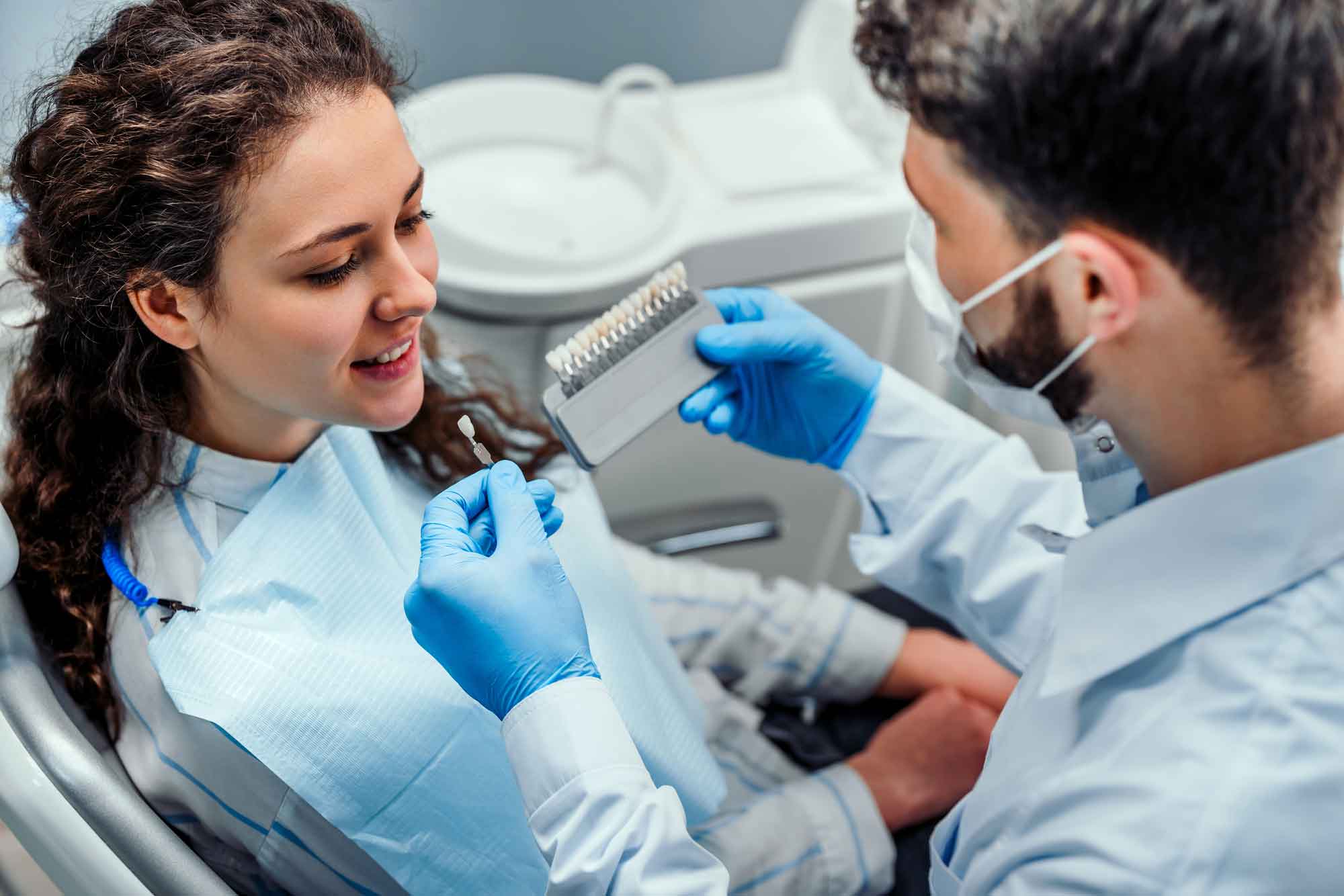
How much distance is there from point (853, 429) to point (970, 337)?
32 cm

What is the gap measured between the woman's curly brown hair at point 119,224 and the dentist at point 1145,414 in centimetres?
29

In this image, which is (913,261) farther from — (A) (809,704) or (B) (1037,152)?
(A) (809,704)

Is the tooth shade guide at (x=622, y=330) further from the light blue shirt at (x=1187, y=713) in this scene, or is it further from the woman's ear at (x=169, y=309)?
the light blue shirt at (x=1187, y=713)

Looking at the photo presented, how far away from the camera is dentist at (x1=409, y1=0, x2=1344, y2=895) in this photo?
2.22ft

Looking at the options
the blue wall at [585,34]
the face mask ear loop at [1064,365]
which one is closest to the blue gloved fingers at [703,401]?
the face mask ear loop at [1064,365]

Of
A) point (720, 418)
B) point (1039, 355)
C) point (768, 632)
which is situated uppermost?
point (1039, 355)

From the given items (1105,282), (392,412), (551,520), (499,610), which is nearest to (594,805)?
(499,610)

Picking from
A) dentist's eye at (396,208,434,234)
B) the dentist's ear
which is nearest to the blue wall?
dentist's eye at (396,208,434,234)

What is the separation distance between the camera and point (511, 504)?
0.96 metres

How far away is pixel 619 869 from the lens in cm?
83

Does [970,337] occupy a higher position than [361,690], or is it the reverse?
[970,337]

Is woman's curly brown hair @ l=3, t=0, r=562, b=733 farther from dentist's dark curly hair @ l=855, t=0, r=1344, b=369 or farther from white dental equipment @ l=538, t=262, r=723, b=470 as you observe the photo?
dentist's dark curly hair @ l=855, t=0, r=1344, b=369

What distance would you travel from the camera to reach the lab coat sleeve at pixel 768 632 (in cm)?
132

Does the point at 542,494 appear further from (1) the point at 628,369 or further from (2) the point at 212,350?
(2) the point at 212,350
